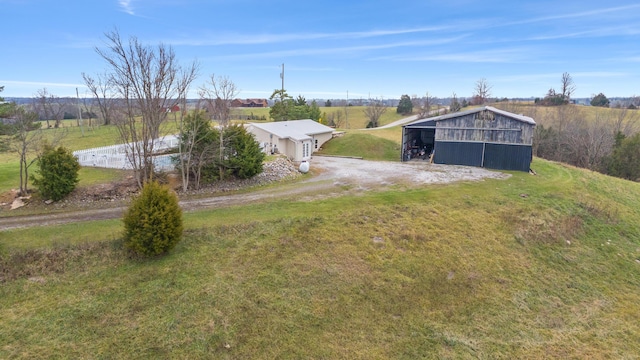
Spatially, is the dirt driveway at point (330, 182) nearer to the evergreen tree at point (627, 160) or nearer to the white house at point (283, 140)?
the white house at point (283, 140)

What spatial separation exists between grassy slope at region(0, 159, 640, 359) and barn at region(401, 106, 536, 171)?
9.14 metres

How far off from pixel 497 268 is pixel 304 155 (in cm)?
1808

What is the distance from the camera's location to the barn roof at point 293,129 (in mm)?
28359

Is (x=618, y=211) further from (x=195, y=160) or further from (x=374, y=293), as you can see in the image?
(x=195, y=160)

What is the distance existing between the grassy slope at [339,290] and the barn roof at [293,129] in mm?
12563

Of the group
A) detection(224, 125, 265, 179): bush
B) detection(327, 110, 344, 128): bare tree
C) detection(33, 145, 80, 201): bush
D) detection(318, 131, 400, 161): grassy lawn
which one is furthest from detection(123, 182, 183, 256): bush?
detection(327, 110, 344, 128): bare tree

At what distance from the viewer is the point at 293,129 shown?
31672 millimetres

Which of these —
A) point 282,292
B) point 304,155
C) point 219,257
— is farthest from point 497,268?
point 304,155

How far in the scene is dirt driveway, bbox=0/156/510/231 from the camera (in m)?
14.2

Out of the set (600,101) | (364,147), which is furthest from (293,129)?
(600,101)

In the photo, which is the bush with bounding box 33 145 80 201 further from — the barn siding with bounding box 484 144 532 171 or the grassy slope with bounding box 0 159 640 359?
the barn siding with bounding box 484 144 532 171

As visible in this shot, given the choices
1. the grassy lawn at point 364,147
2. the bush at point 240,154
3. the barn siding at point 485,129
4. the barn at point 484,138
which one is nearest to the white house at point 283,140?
the grassy lawn at point 364,147

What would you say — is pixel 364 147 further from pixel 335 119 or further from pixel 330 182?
pixel 335 119

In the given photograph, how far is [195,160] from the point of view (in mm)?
19234
